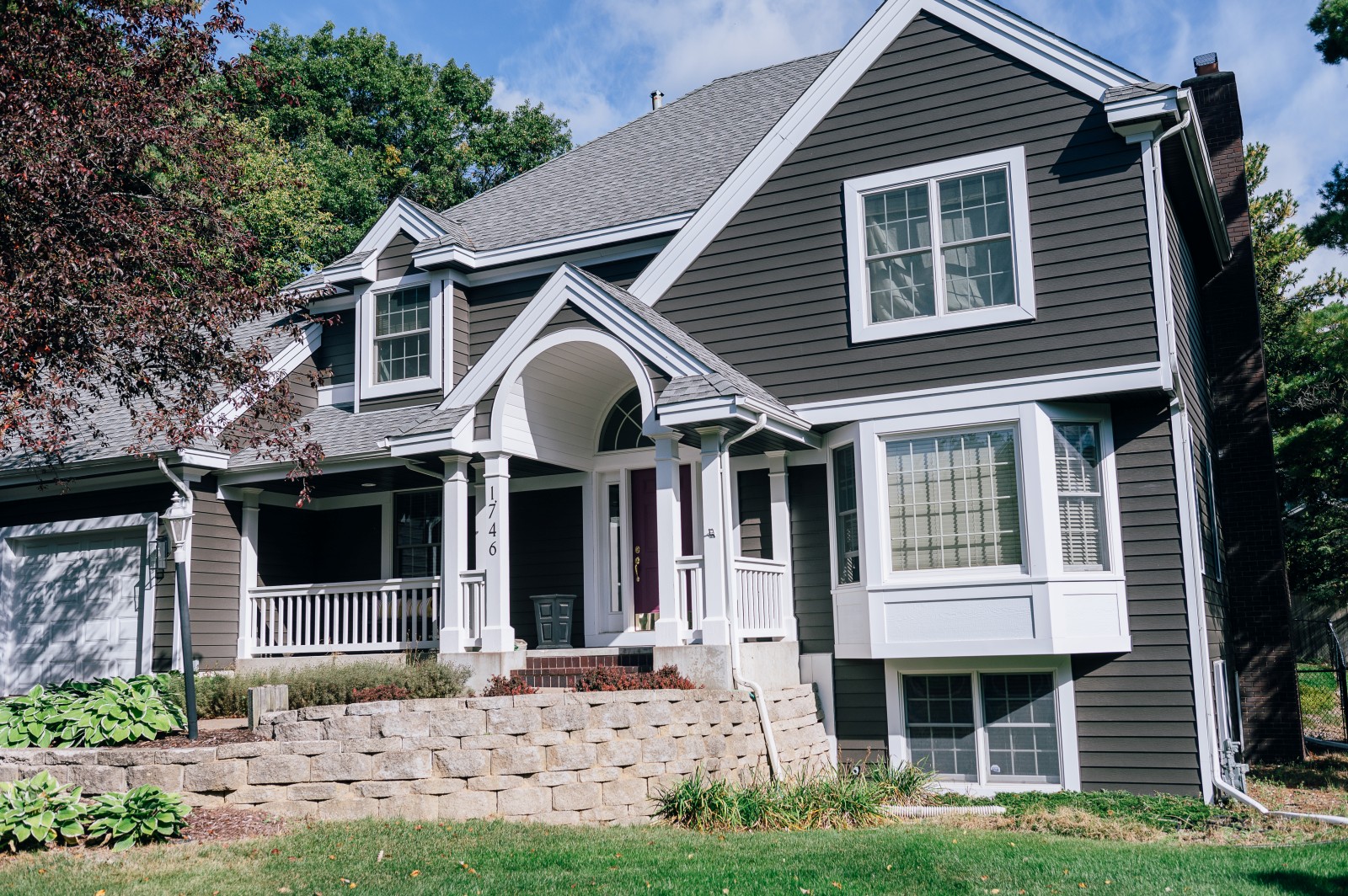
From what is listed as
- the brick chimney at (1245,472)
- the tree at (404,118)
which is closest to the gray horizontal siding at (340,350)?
the brick chimney at (1245,472)

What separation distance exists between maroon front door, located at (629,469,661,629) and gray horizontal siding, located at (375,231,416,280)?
4.86 metres

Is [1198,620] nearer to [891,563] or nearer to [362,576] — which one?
[891,563]

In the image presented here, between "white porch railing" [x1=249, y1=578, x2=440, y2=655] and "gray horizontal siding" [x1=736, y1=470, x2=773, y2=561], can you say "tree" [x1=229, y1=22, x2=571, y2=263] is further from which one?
"gray horizontal siding" [x1=736, y1=470, x2=773, y2=561]

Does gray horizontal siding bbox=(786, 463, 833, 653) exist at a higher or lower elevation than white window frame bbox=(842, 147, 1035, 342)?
lower

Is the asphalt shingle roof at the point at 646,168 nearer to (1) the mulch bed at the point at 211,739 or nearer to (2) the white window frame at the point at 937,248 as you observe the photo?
(2) the white window frame at the point at 937,248

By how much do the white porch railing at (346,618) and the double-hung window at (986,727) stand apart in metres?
5.62

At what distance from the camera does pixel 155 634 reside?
573 inches

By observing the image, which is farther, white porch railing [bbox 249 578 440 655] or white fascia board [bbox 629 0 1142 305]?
white porch railing [bbox 249 578 440 655]

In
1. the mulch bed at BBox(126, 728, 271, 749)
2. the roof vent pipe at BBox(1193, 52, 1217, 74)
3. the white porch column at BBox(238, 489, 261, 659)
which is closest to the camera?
the mulch bed at BBox(126, 728, 271, 749)

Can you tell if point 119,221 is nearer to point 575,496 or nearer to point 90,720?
point 90,720

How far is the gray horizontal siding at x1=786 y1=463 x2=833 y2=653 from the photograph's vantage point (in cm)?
1258

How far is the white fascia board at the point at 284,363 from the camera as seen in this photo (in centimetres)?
1457

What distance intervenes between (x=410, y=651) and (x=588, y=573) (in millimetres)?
2322

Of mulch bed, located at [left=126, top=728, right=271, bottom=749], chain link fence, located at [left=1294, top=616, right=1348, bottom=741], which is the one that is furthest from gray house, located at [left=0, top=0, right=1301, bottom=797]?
mulch bed, located at [left=126, top=728, right=271, bottom=749]
